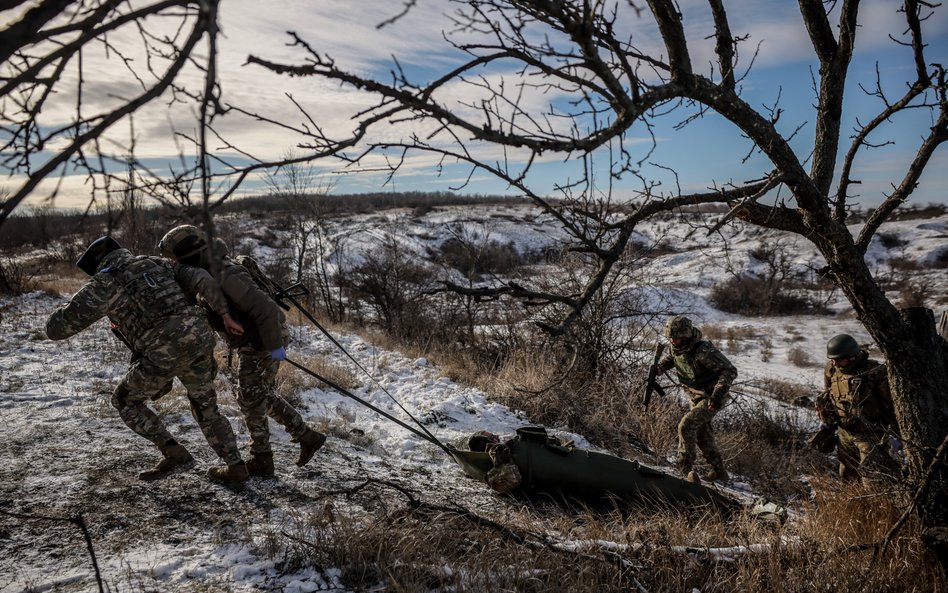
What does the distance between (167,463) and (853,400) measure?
6.21 m

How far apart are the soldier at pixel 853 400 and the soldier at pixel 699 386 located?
1039 millimetres

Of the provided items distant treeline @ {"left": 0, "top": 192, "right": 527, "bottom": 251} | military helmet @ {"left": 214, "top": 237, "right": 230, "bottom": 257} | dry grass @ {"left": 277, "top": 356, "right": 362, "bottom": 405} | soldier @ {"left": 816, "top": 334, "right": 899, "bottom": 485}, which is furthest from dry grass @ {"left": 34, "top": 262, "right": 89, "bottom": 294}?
soldier @ {"left": 816, "top": 334, "right": 899, "bottom": 485}

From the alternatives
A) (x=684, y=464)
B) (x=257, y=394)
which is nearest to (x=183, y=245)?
(x=257, y=394)

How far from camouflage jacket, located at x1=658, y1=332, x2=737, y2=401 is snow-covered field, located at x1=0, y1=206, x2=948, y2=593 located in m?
1.34

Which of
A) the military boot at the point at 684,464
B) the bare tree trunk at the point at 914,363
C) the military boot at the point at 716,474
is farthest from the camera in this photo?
the military boot at the point at 716,474

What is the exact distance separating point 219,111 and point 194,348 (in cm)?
295

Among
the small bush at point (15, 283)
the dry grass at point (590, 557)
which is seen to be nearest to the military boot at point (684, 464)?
the dry grass at point (590, 557)

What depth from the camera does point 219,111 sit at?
46.6 inches

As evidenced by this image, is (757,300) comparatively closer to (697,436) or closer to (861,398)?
(861,398)

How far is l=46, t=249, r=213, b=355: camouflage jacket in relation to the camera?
344cm

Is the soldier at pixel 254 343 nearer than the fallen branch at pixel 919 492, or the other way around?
the fallen branch at pixel 919 492

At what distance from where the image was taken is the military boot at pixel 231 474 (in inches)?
149

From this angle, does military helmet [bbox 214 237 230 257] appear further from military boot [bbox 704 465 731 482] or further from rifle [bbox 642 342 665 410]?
military boot [bbox 704 465 731 482]

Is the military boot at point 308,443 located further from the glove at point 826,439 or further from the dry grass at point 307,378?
the glove at point 826,439
